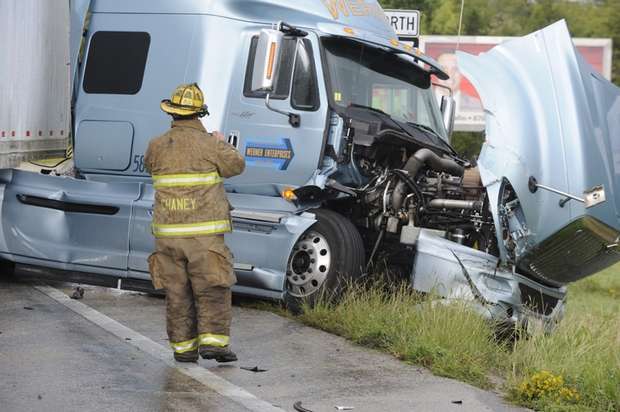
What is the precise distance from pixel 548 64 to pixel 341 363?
2943 millimetres

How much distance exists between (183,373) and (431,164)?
13.1 feet

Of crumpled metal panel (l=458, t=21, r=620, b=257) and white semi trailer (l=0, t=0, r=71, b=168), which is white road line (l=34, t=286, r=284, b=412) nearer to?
white semi trailer (l=0, t=0, r=71, b=168)

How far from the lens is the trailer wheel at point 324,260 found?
10.7 meters

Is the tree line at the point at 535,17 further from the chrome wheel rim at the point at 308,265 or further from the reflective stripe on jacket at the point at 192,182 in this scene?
the reflective stripe on jacket at the point at 192,182

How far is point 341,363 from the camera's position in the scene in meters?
8.62

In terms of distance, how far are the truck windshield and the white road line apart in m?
2.71

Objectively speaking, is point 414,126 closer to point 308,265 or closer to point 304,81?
point 304,81

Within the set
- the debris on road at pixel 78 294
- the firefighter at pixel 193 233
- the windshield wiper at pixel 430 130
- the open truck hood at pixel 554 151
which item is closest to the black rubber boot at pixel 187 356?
the firefighter at pixel 193 233

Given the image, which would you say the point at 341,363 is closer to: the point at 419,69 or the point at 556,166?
the point at 556,166

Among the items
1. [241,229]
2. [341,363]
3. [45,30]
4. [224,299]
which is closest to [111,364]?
[224,299]

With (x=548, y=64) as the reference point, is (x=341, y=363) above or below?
below

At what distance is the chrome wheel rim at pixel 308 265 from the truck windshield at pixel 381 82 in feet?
3.89

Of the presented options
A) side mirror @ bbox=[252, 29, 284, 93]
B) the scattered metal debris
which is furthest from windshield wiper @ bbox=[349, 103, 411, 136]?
the scattered metal debris

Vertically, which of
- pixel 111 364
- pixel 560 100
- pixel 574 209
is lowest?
pixel 111 364
